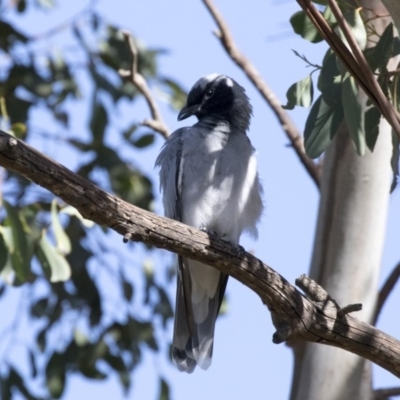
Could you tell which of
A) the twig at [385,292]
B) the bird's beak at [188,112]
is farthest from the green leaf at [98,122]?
the twig at [385,292]

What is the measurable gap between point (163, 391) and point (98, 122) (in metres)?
1.65

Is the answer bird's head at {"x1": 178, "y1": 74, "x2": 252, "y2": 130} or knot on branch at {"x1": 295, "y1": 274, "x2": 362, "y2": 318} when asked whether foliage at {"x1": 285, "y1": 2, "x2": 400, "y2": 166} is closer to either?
knot on branch at {"x1": 295, "y1": 274, "x2": 362, "y2": 318}

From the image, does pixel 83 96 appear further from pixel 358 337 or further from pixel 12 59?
pixel 358 337

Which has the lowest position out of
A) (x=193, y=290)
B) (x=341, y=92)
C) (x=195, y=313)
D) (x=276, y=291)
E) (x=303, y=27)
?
(x=276, y=291)

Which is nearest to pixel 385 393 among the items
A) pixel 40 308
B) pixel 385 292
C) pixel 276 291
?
pixel 385 292

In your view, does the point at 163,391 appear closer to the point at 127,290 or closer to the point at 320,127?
the point at 127,290

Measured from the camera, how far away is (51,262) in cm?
439

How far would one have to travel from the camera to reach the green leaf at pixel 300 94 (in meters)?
3.38

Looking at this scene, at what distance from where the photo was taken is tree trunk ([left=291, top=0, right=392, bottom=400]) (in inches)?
154

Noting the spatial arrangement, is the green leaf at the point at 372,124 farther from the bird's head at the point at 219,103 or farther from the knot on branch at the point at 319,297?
the bird's head at the point at 219,103

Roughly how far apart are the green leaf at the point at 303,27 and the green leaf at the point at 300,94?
166mm

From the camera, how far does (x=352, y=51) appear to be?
2803mm

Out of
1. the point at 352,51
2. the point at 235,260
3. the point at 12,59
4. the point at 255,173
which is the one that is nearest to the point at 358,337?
the point at 235,260

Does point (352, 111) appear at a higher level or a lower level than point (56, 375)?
higher
